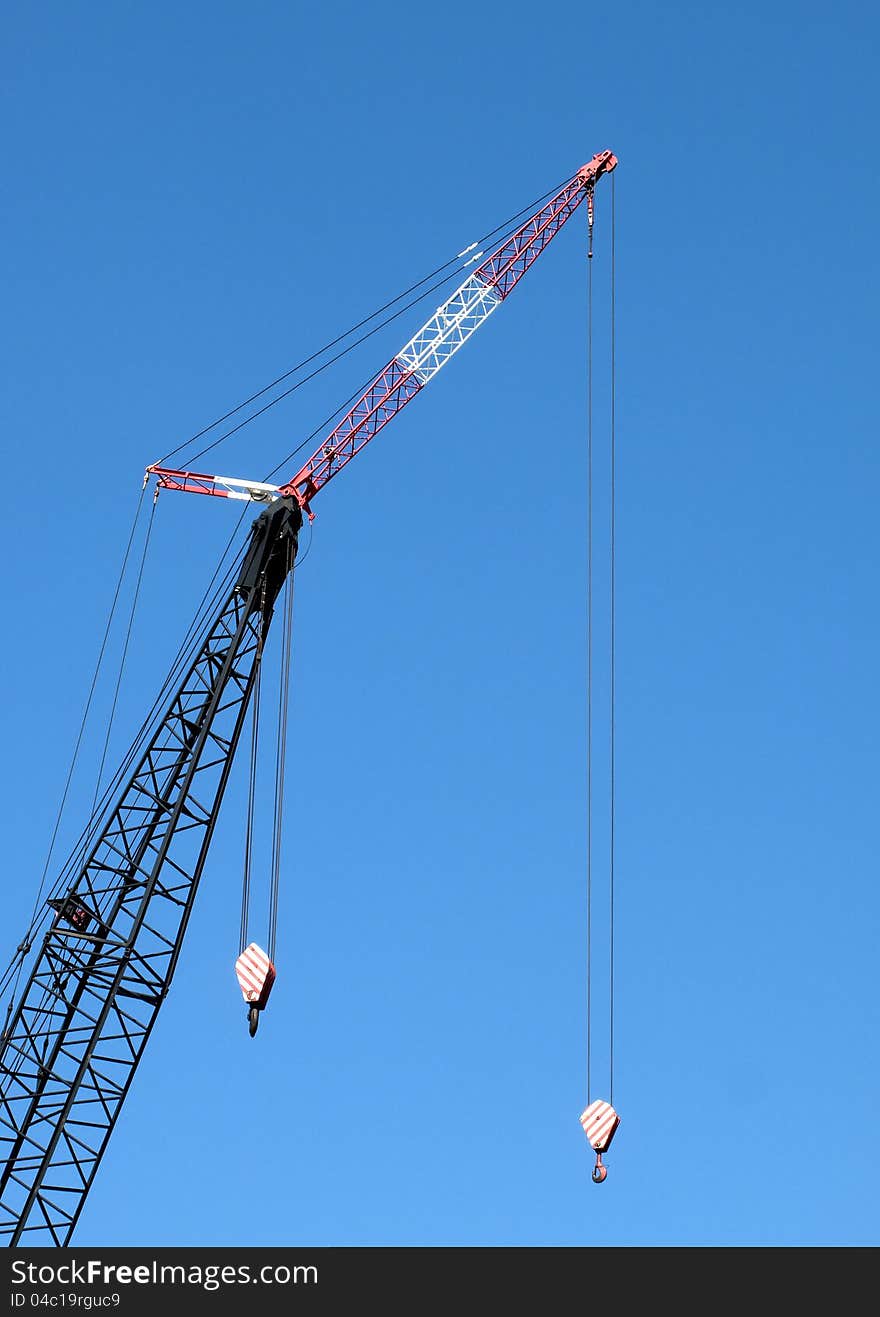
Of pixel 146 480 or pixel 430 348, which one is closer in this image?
pixel 146 480

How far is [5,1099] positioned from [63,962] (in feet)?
17.3

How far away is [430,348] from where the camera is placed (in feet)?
322
